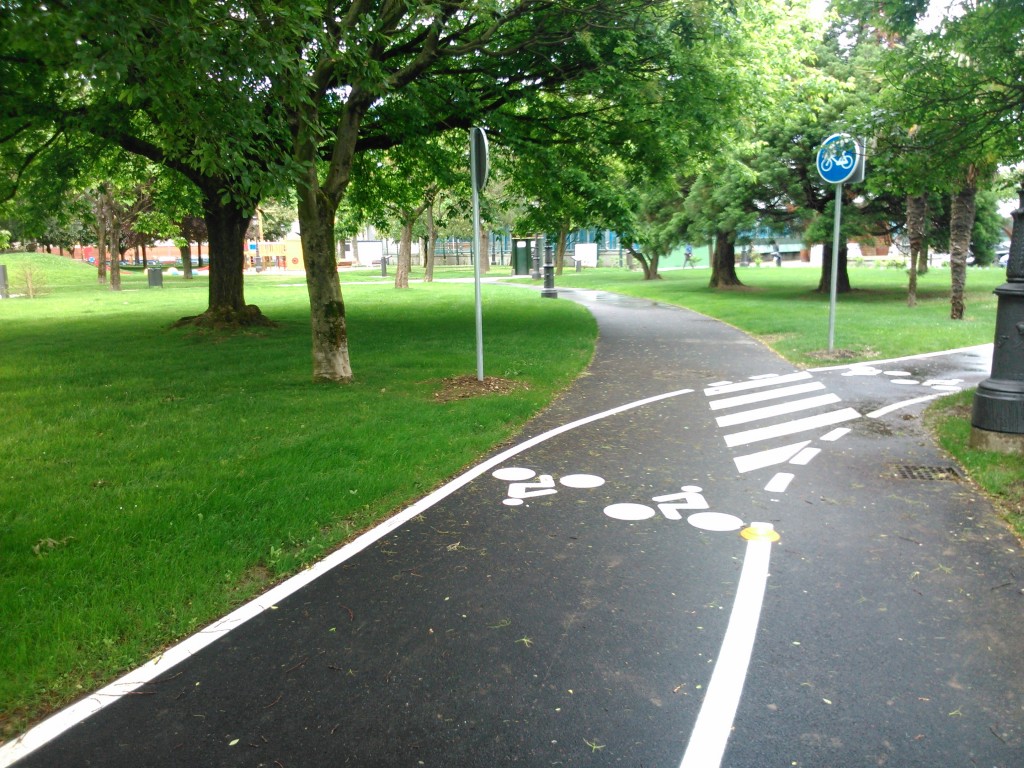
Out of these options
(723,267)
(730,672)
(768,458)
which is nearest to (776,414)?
(768,458)

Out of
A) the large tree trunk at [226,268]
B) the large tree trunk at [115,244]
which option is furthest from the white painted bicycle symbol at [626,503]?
the large tree trunk at [115,244]

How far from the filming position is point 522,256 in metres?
50.2

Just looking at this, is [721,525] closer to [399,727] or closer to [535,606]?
[535,606]

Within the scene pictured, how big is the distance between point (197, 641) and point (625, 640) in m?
2.09

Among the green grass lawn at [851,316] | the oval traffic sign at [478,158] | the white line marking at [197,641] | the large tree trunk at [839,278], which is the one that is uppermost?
the oval traffic sign at [478,158]

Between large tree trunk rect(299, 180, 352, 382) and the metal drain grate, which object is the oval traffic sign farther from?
the metal drain grate

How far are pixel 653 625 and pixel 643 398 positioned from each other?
606 cm

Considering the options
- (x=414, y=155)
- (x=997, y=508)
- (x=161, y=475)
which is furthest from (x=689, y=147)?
(x=161, y=475)

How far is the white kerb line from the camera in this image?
9.52 ft

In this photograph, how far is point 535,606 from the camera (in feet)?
13.3

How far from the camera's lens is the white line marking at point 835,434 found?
7.71m

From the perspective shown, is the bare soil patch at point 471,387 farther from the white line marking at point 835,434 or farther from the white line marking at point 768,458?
the white line marking at point 835,434

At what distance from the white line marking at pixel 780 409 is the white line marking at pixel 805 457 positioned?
46.1 inches

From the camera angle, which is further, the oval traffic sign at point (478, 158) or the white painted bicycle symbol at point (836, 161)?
the white painted bicycle symbol at point (836, 161)
